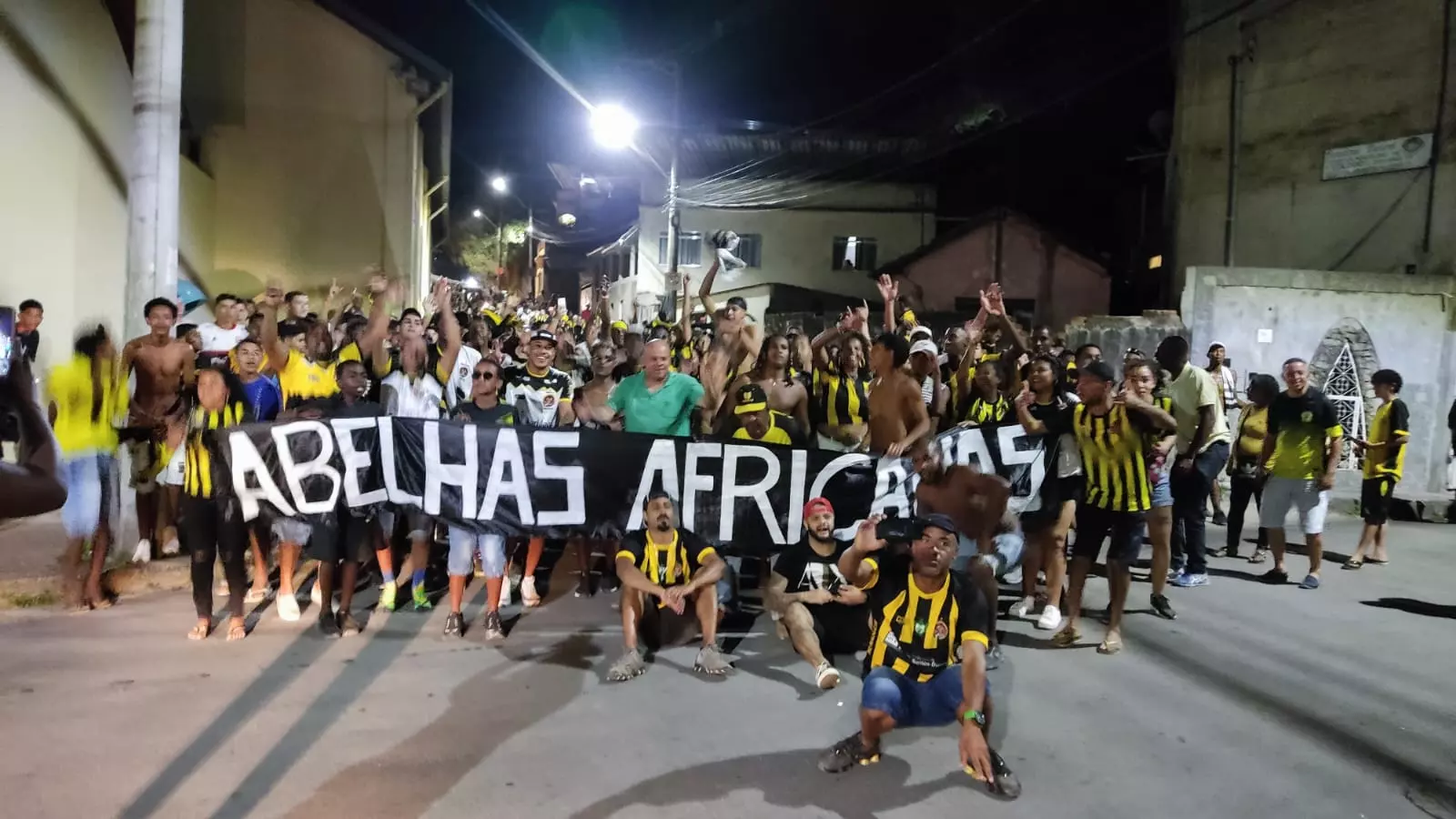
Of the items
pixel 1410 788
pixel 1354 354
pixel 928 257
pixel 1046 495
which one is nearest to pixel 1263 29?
pixel 1354 354

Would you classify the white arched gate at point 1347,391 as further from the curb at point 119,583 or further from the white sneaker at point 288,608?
the curb at point 119,583

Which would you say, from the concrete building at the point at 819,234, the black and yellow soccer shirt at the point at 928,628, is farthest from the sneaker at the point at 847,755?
the concrete building at the point at 819,234

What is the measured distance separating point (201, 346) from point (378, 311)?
7.30 feet

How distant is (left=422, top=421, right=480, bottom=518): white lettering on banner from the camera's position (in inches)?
235

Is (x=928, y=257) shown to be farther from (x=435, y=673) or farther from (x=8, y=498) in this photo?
(x=8, y=498)

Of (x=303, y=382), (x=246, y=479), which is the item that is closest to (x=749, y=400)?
(x=303, y=382)

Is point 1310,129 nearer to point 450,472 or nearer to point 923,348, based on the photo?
point 923,348

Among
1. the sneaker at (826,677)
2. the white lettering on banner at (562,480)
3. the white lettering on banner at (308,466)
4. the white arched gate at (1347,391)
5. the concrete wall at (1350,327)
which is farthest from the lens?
the white arched gate at (1347,391)

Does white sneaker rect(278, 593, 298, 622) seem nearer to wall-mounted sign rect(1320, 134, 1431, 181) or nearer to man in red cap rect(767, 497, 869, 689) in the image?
man in red cap rect(767, 497, 869, 689)

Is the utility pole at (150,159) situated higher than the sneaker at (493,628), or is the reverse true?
the utility pole at (150,159)

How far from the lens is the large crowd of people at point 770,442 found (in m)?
4.56

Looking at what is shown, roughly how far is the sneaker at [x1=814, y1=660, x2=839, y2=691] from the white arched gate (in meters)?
11.1

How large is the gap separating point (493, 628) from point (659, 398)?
1.79 meters

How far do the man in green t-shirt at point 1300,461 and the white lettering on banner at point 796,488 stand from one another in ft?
14.2
